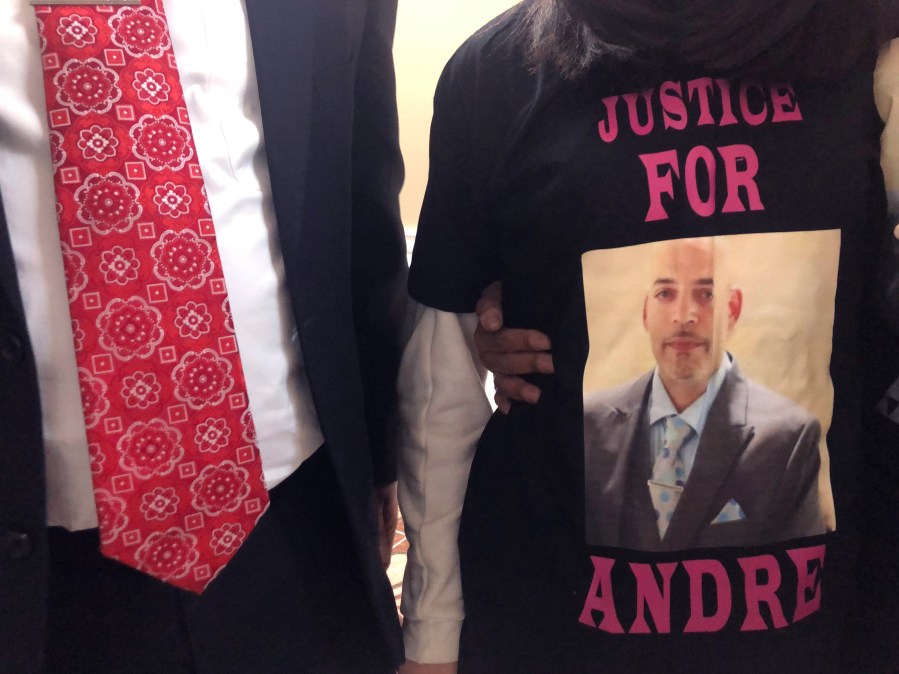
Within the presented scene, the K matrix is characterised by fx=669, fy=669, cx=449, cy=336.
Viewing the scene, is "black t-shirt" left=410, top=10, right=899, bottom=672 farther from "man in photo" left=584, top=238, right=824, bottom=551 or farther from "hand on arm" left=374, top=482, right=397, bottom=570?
"hand on arm" left=374, top=482, right=397, bottom=570

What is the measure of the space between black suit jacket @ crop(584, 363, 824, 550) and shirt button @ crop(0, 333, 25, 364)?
0.47 metres

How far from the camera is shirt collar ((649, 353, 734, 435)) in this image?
0.59 metres

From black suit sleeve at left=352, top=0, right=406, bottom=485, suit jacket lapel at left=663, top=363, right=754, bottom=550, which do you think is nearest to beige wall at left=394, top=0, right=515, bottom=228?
black suit sleeve at left=352, top=0, right=406, bottom=485

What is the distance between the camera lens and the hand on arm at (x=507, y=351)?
679mm

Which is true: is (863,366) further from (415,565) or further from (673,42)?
(415,565)

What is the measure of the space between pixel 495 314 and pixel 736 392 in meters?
0.25

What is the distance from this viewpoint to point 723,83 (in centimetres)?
60

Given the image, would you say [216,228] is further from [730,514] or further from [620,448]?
[730,514]

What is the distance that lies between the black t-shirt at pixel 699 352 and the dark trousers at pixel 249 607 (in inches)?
8.3

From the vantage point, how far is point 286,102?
0.62m

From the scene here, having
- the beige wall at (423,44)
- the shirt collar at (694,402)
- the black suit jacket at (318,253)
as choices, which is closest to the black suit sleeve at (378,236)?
the black suit jacket at (318,253)

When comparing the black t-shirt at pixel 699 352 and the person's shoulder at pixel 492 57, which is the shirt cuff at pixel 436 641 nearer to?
the black t-shirt at pixel 699 352

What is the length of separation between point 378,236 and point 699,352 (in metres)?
0.39

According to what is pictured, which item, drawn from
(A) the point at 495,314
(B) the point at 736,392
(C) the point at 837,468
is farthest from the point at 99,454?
(C) the point at 837,468
